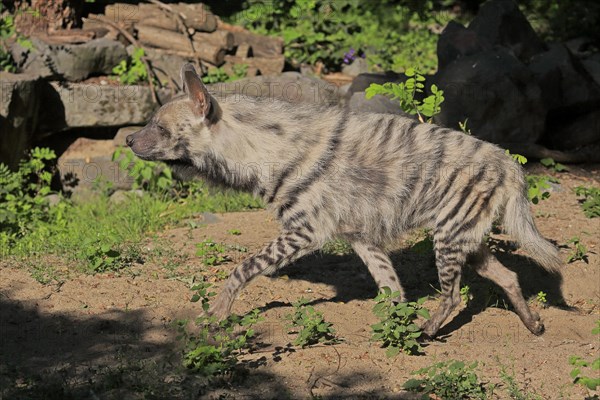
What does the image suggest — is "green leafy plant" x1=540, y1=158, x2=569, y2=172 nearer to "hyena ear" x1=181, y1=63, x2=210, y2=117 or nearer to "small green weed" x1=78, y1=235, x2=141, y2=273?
"small green weed" x1=78, y1=235, x2=141, y2=273

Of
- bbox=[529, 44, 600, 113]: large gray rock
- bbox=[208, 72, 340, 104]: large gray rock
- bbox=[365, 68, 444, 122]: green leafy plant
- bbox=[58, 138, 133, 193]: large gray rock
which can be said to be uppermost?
bbox=[365, 68, 444, 122]: green leafy plant

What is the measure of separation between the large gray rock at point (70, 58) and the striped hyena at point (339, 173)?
372 centimetres

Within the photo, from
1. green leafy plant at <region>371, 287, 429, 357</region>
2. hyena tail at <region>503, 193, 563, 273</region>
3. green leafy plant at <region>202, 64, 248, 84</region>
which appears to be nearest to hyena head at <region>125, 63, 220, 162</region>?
green leafy plant at <region>371, 287, 429, 357</region>

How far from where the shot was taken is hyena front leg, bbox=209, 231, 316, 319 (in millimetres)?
5605

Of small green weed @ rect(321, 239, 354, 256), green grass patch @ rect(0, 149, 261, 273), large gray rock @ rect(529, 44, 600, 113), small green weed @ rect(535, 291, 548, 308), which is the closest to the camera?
small green weed @ rect(535, 291, 548, 308)

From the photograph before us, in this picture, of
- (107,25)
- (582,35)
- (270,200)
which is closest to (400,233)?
(270,200)

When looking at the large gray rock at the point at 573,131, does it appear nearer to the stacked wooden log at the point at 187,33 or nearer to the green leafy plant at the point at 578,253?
the green leafy plant at the point at 578,253

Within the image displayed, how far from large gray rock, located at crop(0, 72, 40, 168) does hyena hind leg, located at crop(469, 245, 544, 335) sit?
15.5 ft

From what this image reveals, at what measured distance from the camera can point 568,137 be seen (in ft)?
31.5

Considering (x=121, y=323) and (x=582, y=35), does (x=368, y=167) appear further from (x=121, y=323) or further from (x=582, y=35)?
(x=582, y=35)

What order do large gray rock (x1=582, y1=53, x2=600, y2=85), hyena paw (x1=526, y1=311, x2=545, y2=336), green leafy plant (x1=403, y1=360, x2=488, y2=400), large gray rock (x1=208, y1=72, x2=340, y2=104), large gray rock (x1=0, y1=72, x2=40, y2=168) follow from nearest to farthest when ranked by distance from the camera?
green leafy plant (x1=403, y1=360, x2=488, y2=400)
hyena paw (x1=526, y1=311, x2=545, y2=336)
large gray rock (x1=0, y1=72, x2=40, y2=168)
large gray rock (x1=208, y1=72, x2=340, y2=104)
large gray rock (x1=582, y1=53, x2=600, y2=85)

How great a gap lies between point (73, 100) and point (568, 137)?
5.28m

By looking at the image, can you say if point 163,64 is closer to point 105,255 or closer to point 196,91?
point 105,255

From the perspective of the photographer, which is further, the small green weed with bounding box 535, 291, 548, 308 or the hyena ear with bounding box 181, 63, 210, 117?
the small green weed with bounding box 535, 291, 548, 308
